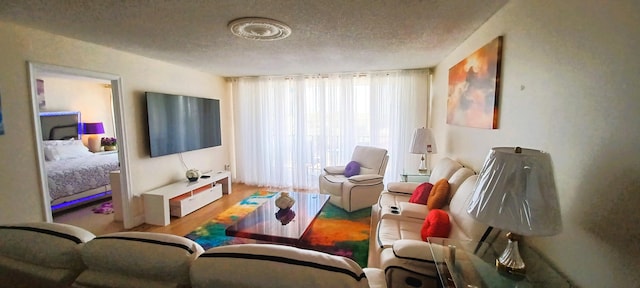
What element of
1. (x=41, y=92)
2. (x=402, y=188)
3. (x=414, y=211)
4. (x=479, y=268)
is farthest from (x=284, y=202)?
(x=41, y=92)

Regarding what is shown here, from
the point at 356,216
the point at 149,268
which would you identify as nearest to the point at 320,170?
the point at 356,216

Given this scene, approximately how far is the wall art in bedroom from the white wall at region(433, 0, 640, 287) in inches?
10.0

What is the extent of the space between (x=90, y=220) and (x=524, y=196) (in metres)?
4.57

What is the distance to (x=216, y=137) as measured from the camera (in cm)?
470

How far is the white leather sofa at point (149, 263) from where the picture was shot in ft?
2.47

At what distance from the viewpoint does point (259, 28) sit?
219 cm

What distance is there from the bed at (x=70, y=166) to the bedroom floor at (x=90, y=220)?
6.1 inches

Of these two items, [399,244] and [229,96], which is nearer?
[399,244]

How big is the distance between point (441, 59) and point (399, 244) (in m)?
2.89

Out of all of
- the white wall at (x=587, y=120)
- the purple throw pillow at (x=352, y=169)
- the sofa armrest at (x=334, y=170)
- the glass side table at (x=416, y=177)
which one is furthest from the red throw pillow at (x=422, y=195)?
the sofa armrest at (x=334, y=170)

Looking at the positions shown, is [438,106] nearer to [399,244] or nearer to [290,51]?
[290,51]

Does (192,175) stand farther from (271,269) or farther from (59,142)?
(271,269)

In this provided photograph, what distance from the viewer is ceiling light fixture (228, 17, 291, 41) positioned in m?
2.04

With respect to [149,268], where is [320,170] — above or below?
below
